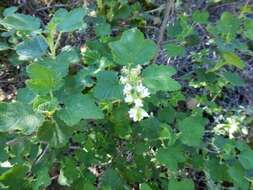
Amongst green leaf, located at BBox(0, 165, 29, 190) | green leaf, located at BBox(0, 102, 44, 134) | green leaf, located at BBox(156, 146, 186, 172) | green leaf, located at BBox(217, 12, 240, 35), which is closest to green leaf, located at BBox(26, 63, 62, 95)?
green leaf, located at BBox(0, 102, 44, 134)

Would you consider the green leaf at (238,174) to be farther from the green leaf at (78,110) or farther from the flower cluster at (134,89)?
the green leaf at (78,110)

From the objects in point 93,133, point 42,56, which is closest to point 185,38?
point 93,133

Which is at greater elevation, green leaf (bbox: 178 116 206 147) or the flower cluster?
the flower cluster

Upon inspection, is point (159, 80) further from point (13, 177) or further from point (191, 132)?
point (13, 177)

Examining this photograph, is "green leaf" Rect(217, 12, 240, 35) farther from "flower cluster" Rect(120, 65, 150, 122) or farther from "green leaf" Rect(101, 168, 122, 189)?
"green leaf" Rect(101, 168, 122, 189)

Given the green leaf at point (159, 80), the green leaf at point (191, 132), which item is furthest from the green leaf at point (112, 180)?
the green leaf at point (159, 80)

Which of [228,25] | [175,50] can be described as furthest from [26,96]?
[228,25]
